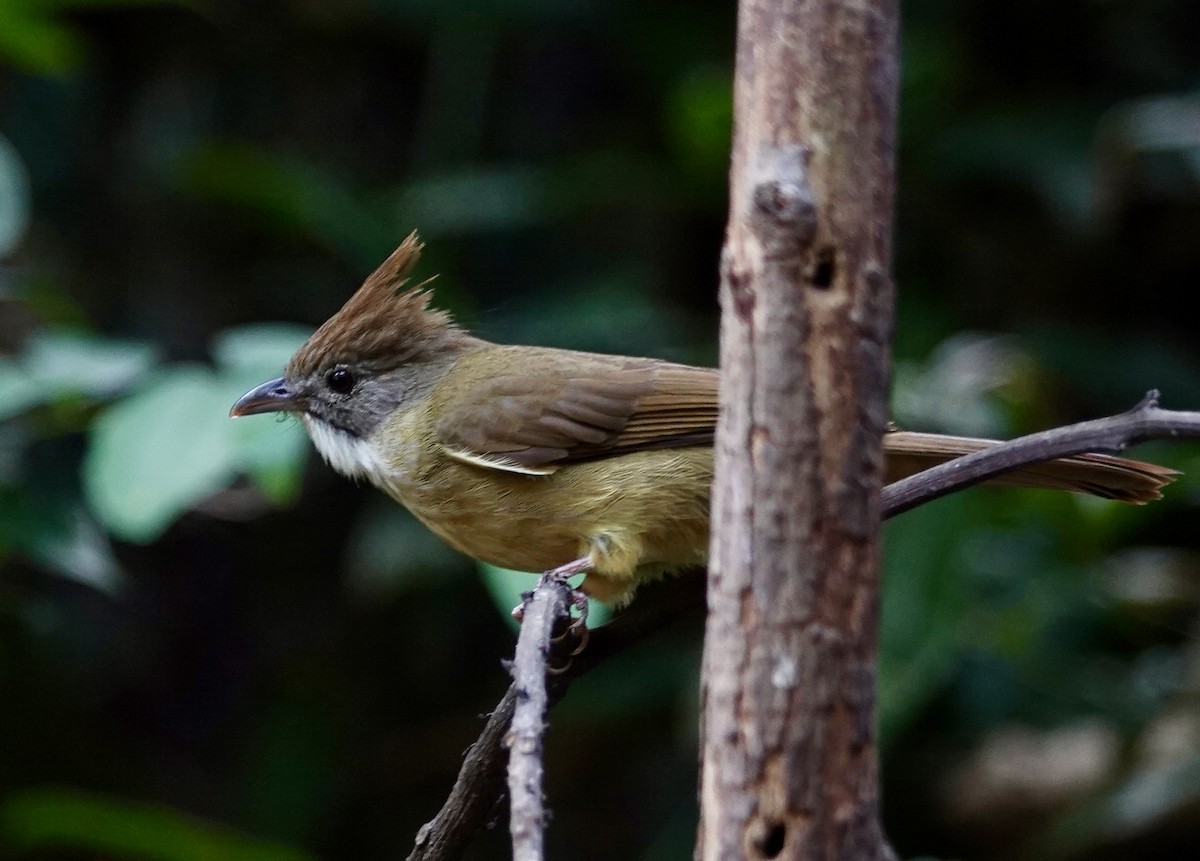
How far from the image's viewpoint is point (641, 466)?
3.33 meters

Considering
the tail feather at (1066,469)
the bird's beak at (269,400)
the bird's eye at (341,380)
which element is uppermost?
the bird's eye at (341,380)

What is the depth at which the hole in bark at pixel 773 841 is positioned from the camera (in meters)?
1.82

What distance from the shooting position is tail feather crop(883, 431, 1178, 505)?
2783 mm

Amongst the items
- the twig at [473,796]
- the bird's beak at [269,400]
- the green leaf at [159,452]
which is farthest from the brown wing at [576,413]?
the twig at [473,796]

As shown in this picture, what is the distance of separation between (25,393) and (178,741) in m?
3.08

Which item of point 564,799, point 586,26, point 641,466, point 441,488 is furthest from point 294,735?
point 586,26

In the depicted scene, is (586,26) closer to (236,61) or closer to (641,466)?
(236,61)

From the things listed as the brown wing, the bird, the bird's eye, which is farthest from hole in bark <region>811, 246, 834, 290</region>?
the bird's eye

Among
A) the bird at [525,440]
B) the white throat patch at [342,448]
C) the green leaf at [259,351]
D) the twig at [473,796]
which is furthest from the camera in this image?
the white throat patch at [342,448]

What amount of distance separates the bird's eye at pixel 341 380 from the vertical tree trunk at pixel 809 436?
219 centimetres

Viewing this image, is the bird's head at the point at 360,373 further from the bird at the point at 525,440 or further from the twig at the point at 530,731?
the twig at the point at 530,731

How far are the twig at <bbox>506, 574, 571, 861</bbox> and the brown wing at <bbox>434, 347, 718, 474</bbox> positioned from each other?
114 cm

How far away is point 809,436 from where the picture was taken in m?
1.81

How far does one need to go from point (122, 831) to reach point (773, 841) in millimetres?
2583
